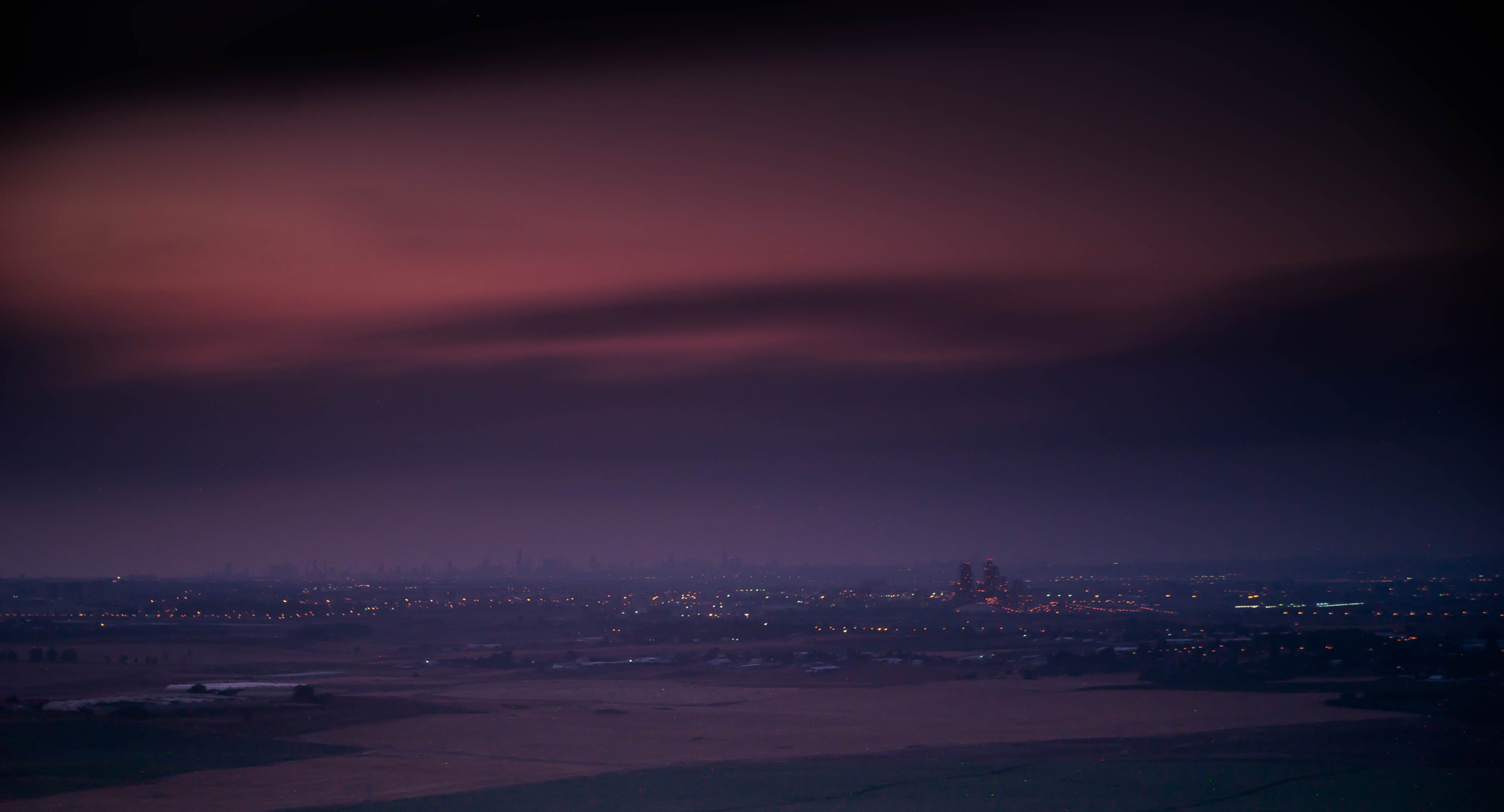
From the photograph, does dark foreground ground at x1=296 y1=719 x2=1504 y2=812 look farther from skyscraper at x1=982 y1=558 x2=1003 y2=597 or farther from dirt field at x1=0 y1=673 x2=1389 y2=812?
skyscraper at x1=982 y1=558 x2=1003 y2=597

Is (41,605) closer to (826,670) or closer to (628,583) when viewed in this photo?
(826,670)

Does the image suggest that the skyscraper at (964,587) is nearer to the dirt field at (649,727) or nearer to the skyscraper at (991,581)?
the skyscraper at (991,581)

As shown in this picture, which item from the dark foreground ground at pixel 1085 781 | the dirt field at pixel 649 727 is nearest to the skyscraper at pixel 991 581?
the dirt field at pixel 649 727

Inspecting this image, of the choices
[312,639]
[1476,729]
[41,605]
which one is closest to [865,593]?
[312,639]

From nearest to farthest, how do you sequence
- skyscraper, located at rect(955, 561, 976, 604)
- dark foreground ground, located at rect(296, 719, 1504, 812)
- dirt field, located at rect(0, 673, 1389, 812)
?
dark foreground ground, located at rect(296, 719, 1504, 812), dirt field, located at rect(0, 673, 1389, 812), skyscraper, located at rect(955, 561, 976, 604)

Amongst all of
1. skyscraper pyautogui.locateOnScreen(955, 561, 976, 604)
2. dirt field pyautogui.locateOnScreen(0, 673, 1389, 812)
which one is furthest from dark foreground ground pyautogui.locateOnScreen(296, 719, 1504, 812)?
skyscraper pyautogui.locateOnScreen(955, 561, 976, 604)

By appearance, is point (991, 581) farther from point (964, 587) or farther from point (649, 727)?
point (649, 727)
